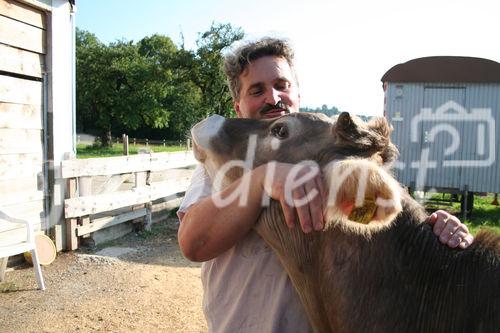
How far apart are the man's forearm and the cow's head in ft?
1.14

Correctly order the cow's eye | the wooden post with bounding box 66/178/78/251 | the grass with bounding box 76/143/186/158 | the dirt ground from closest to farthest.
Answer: the cow's eye < the dirt ground < the wooden post with bounding box 66/178/78/251 < the grass with bounding box 76/143/186/158

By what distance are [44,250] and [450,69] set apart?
1114 centimetres

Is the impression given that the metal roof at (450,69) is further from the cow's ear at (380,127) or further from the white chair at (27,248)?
the cow's ear at (380,127)

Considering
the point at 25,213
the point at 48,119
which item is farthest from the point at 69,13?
the point at 25,213

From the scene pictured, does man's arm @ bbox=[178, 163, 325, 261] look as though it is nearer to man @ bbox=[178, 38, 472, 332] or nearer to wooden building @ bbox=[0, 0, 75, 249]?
man @ bbox=[178, 38, 472, 332]

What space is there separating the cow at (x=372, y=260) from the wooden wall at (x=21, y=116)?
597 cm

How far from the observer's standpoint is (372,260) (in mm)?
2094

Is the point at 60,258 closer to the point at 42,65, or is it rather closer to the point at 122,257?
the point at 122,257

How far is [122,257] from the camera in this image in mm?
8328

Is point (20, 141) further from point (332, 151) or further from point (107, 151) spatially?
point (107, 151)

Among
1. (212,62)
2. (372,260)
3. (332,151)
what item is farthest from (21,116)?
(212,62)

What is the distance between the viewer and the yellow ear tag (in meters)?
1.79

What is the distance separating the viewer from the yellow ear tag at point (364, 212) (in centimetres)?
179

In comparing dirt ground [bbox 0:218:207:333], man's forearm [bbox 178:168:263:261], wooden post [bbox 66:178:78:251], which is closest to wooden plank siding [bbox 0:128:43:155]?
wooden post [bbox 66:178:78:251]
